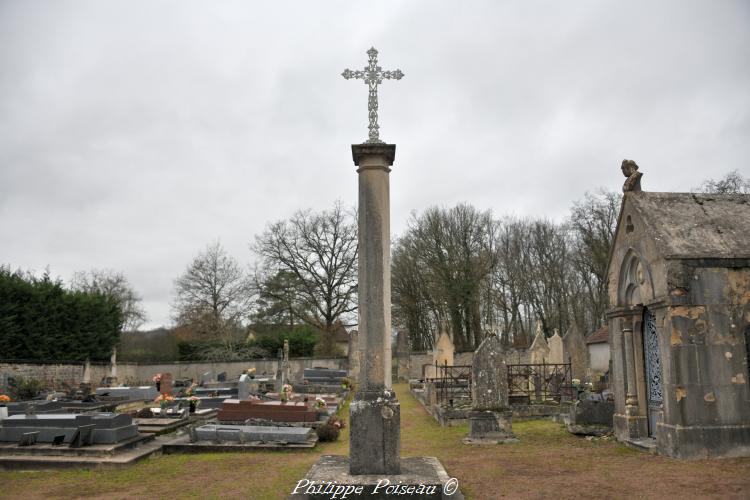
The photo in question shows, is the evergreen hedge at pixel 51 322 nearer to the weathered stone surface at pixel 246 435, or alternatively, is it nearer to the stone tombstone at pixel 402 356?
the stone tombstone at pixel 402 356

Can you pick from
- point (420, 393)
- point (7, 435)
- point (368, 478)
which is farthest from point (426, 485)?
point (420, 393)

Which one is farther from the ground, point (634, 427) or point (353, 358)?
point (353, 358)

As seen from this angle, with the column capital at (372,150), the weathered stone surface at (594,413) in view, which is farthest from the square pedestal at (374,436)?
the weathered stone surface at (594,413)

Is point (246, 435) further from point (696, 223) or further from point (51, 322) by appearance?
point (51, 322)

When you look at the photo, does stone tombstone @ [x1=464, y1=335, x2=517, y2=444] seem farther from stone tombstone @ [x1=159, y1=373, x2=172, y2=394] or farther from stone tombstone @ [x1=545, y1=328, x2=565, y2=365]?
stone tombstone @ [x1=159, y1=373, x2=172, y2=394]

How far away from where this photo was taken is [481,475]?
855 centimetres

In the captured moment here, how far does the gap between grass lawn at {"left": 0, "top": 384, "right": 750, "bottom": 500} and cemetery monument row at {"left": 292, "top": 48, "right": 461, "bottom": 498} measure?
939 mm

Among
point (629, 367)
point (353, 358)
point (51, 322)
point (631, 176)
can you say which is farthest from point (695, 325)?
point (51, 322)

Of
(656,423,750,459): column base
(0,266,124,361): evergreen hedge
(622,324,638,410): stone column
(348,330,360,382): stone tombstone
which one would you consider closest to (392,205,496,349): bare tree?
(348,330,360,382): stone tombstone

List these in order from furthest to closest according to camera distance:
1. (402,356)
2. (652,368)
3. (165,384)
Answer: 1. (402,356)
2. (165,384)
3. (652,368)

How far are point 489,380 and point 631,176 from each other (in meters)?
5.44

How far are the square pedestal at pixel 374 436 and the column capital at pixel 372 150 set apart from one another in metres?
3.25

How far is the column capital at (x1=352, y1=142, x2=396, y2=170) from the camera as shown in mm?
7660

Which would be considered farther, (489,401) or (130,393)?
(130,393)
